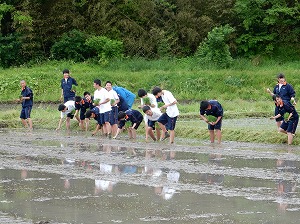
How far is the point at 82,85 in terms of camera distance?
41156 millimetres

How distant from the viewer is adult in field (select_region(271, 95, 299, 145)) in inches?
731

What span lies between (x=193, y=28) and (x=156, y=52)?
265 centimetres

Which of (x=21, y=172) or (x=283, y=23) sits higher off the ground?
(x=283, y=23)

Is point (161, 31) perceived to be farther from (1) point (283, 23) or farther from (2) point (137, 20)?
(1) point (283, 23)

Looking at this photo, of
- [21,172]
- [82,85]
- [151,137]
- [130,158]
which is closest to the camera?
[21,172]

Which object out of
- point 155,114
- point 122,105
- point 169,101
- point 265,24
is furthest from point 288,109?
point 265,24

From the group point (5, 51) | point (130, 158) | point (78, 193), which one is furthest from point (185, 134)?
point (5, 51)

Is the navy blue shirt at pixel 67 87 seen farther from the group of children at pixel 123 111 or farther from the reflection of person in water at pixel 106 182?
the reflection of person in water at pixel 106 182

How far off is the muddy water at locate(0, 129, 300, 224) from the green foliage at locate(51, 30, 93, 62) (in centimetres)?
2679

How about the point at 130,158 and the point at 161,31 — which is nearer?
Answer: the point at 130,158

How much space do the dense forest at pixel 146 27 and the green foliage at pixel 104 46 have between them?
58 millimetres

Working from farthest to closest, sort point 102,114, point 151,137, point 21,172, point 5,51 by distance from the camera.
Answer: point 5,51, point 102,114, point 151,137, point 21,172

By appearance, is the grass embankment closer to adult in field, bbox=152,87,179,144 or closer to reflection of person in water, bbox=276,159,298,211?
adult in field, bbox=152,87,179,144

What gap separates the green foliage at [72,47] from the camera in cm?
4619
